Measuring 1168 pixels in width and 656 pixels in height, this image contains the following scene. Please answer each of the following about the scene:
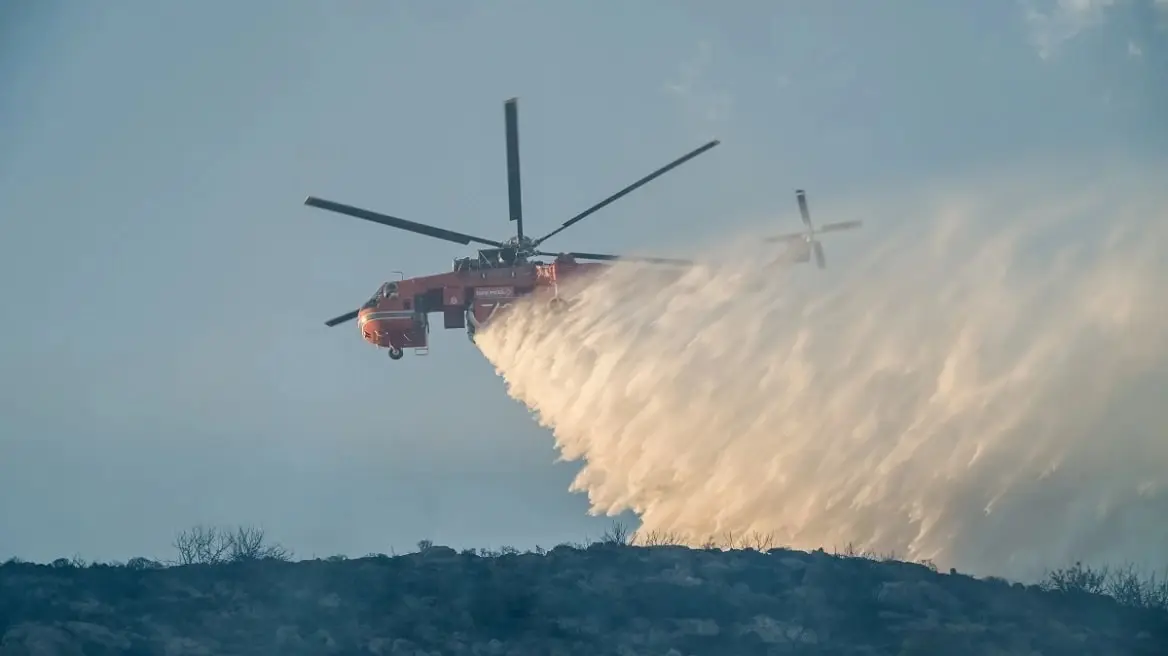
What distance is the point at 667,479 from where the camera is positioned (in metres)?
47.6

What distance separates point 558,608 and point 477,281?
17.3 metres

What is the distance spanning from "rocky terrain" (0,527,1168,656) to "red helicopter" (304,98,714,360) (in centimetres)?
1280

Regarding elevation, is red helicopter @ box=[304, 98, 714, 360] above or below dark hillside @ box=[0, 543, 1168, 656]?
above

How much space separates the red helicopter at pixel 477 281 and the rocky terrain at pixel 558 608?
1280 cm

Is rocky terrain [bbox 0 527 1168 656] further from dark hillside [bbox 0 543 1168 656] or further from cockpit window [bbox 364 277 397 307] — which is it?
cockpit window [bbox 364 277 397 307]

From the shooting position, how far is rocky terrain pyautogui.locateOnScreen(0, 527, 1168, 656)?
102 feet

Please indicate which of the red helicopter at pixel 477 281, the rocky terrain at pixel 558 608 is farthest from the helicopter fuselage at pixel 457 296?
the rocky terrain at pixel 558 608

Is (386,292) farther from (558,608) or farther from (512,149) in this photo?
(558,608)

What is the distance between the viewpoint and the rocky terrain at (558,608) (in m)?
31.2

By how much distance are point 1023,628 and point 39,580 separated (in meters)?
21.4

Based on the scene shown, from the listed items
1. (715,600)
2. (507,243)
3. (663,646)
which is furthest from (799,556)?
(507,243)

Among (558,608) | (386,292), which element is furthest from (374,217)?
(558,608)

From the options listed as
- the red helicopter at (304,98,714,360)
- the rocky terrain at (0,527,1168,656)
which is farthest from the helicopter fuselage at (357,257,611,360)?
the rocky terrain at (0,527,1168,656)

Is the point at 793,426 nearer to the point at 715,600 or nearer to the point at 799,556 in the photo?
the point at 799,556
